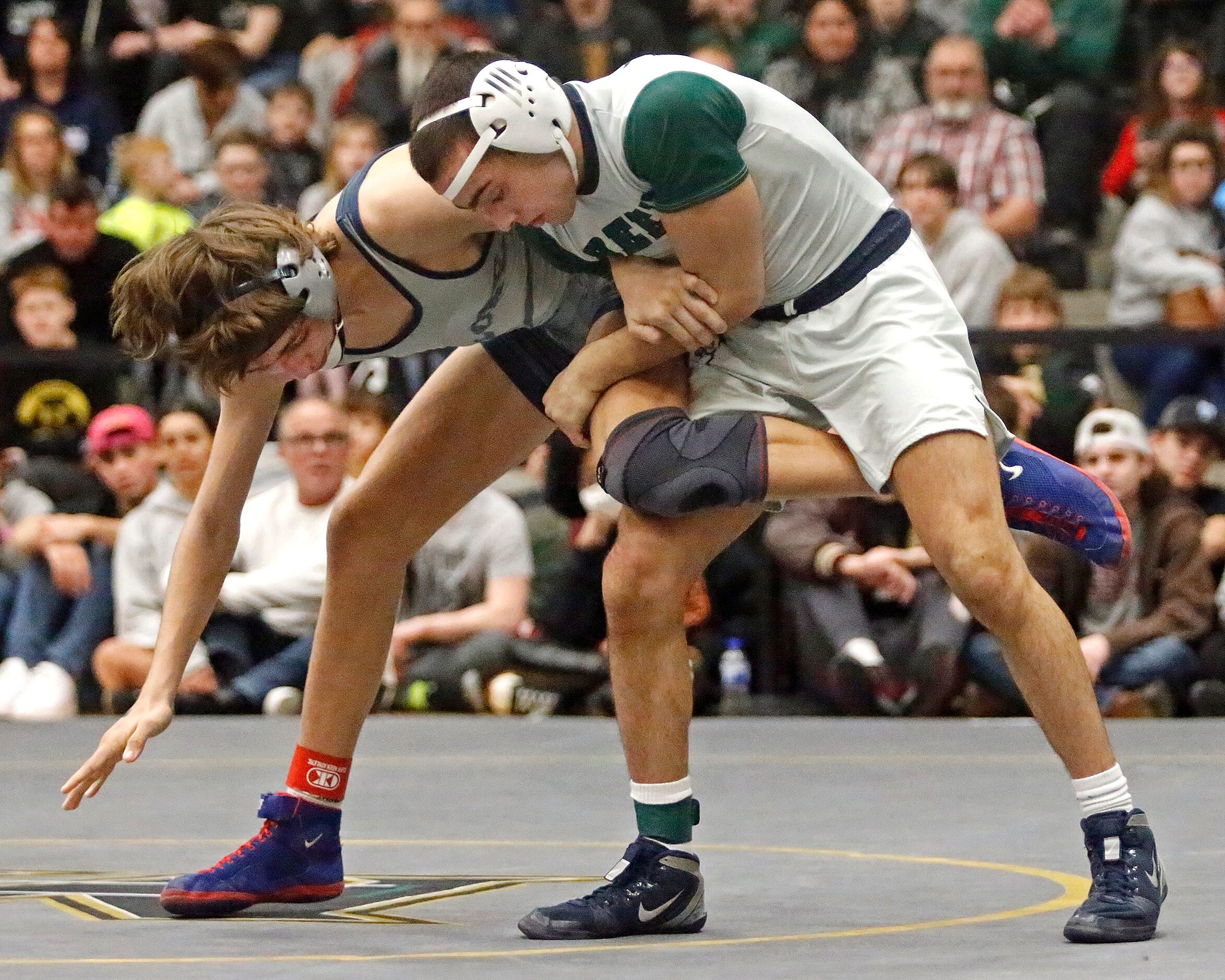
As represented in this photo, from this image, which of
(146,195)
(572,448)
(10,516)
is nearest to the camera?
(572,448)

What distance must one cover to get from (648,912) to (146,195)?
6.49 meters

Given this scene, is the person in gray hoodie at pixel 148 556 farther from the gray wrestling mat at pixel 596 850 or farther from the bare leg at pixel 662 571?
the bare leg at pixel 662 571

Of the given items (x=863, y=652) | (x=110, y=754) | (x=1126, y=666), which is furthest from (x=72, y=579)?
(x=110, y=754)

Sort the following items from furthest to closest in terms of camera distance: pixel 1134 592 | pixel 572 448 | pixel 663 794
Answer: pixel 572 448
pixel 1134 592
pixel 663 794

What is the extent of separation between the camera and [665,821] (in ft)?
11.7

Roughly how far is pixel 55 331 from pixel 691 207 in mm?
5529

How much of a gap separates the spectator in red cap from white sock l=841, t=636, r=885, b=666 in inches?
93.8

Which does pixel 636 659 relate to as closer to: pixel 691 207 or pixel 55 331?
pixel 691 207

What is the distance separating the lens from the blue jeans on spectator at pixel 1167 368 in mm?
7305

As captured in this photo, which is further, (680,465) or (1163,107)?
(1163,107)

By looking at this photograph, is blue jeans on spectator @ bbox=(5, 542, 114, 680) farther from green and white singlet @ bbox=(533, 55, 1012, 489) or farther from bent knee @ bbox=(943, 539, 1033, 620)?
bent knee @ bbox=(943, 539, 1033, 620)

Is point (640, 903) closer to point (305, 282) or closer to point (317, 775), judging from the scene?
point (317, 775)

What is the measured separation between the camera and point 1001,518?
334 centimetres

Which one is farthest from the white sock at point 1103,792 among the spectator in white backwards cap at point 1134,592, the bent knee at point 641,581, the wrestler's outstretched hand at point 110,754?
the spectator in white backwards cap at point 1134,592
